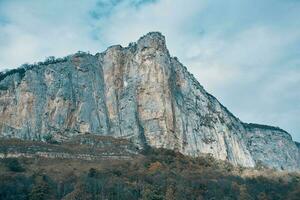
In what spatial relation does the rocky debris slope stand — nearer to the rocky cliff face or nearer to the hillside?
the hillside

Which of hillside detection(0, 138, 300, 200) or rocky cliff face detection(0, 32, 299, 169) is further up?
rocky cliff face detection(0, 32, 299, 169)

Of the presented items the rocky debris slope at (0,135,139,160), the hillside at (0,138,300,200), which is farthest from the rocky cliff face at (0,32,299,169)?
the hillside at (0,138,300,200)

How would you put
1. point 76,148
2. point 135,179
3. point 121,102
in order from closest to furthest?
point 135,179 < point 76,148 < point 121,102

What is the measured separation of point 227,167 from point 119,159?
2854cm

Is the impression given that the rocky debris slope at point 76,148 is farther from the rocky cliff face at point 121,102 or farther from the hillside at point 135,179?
the rocky cliff face at point 121,102

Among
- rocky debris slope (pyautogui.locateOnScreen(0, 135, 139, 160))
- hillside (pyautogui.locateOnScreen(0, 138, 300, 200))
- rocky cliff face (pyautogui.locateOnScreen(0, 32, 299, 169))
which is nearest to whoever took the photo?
hillside (pyautogui.locateOnScreen(0, 138, 300, 200))

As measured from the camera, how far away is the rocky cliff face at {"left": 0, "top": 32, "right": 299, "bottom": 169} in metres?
140

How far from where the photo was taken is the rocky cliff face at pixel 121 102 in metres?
140

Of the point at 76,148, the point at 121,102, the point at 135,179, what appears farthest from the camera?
the point at 121,102

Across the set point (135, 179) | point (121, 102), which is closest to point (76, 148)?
point (135, 179)

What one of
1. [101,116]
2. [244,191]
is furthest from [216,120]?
[244,191]

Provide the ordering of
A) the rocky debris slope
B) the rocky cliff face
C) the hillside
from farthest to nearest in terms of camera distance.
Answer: the rocky cliff face, the rocky debris slope, the hillside

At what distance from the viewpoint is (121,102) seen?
147375mm

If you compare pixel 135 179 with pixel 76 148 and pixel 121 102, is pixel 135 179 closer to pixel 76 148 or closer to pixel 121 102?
pixel 76 148
